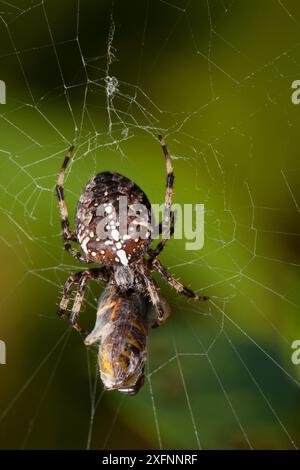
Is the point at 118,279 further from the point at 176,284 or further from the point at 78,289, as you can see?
the point at 176,284

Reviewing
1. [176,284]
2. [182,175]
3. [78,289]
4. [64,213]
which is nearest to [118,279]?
[78,289]

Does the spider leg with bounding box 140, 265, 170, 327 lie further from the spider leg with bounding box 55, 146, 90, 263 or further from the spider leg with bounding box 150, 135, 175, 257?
the spider leg with bounding box 55, 146, 90, 263

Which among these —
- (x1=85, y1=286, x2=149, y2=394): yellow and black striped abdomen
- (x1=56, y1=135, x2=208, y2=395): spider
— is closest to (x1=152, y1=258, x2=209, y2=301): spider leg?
(x1=56, y1=135, x2=208, y2=395): spider

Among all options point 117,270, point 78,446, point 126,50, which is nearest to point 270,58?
point 126,50

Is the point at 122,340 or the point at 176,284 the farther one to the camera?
the point at 176,284

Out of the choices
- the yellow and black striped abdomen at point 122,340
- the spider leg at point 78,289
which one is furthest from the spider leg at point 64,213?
the yellow and black striped abdomen at point 122,340

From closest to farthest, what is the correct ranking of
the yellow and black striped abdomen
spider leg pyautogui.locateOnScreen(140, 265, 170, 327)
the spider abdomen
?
the yellow and black striped abdomen → the spider abdomen → spider leg pyautogui.locateOnScreen(140, 265, 170, 327)
